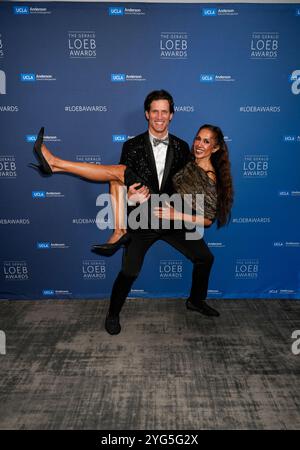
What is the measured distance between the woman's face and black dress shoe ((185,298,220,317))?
4.66 feet

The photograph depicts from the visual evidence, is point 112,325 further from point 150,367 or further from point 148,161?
point 148,161

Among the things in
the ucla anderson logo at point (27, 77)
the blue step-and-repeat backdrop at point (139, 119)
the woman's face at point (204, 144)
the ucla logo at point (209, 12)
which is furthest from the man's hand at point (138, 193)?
the ucla logo at point (209, 12)

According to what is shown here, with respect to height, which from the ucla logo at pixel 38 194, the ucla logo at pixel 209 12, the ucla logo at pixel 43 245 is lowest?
the ucla logo at pixel 43 245

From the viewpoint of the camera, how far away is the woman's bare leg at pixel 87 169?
3324mm

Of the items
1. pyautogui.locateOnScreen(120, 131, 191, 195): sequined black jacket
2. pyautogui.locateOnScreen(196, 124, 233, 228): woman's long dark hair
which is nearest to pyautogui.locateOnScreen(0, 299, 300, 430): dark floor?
pyautogui.locateOnScreen(196, 124, 233, 228): woman's long dark hair

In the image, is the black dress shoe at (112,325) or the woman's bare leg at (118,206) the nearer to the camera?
the black dress shoe at (112,325)

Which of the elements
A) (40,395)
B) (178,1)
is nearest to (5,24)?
(178,1)

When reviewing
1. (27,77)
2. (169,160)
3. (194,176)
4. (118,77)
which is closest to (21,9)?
(27,77)

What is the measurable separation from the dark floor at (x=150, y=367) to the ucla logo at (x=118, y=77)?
86.7 inches

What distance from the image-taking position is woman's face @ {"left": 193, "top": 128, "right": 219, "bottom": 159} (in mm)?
3424

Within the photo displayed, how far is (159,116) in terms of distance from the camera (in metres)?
3.20

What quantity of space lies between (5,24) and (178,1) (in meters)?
1.53

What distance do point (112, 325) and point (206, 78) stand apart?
7.91 feet

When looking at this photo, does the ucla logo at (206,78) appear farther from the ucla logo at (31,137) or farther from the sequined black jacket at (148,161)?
the ucla logo at (31,137)
